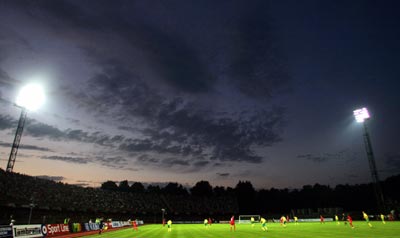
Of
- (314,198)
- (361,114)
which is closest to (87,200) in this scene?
(361,114)

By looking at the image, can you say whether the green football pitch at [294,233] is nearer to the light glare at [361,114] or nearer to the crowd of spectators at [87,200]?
the crowd of spectators at [87,200]

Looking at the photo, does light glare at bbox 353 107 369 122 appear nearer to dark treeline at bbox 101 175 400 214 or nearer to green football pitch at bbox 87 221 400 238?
green football pitch at bbox 87 221 400 238

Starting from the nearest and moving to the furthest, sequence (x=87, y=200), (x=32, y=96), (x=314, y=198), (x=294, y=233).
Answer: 1. (x=294, y=233)
2. (x=32, y=96)
3. (x=87, y=200)
4. (x=314, y=198)

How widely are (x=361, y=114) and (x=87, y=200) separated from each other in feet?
280

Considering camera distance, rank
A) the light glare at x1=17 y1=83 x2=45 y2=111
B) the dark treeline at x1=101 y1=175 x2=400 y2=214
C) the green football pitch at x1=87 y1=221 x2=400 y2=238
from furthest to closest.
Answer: the dark treeline at x1=101 y1=175 x2=400 y2=214, the light glare at x1=17 y1=83 x2=45 y2=111, the green football pitch at x1=87 y1=221 x2=400 y2=238

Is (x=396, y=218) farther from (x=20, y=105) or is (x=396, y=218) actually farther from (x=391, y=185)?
(x=391, y=185)

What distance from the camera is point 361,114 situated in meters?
73.6

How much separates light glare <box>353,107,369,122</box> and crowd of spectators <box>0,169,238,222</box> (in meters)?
74.0

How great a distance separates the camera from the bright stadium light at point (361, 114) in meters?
72.6

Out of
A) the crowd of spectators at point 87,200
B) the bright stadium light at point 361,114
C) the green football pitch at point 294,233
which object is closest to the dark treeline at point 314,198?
the crowd of spectators at point 87,200

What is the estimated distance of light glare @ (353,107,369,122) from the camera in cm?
7266

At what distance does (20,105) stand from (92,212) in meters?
38.8

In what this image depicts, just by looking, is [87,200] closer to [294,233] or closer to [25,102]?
[25,102]

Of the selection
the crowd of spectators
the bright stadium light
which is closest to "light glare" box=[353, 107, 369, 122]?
the bright stadium light
